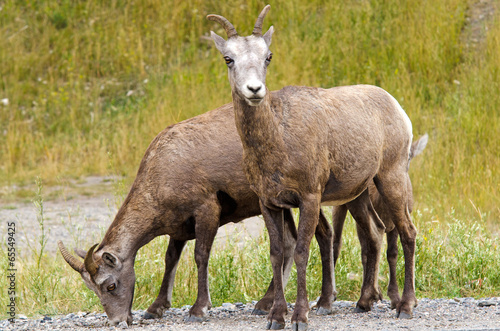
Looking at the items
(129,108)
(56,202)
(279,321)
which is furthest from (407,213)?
(129,108)

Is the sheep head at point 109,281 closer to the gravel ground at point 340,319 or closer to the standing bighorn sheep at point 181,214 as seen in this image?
the standing bighorn sheep at point 181,214

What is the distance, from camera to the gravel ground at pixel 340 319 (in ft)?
17.7

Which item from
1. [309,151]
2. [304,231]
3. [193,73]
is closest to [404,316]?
[304,231]

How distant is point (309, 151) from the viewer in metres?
5.50

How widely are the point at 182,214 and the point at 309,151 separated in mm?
1444

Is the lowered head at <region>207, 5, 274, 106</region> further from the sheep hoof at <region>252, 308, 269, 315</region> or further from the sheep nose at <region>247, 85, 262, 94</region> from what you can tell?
the sheep hoof at <region>252, 308, 269, 315</region>

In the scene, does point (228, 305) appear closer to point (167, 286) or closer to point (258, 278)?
point (167, 286)

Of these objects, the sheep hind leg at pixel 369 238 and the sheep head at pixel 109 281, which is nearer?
the sheep head at pixel 109 281

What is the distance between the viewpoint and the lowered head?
496 cm

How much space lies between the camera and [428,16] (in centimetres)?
1390

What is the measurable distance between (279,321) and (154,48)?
476 inches

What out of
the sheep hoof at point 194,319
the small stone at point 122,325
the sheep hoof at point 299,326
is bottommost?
the small stone at point 122,325

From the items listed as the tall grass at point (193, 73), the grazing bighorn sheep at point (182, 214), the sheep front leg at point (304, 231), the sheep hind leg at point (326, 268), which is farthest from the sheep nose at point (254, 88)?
the tall grass at point (193, 73)

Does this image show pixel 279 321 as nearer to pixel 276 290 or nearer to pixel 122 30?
pixel 276 290
